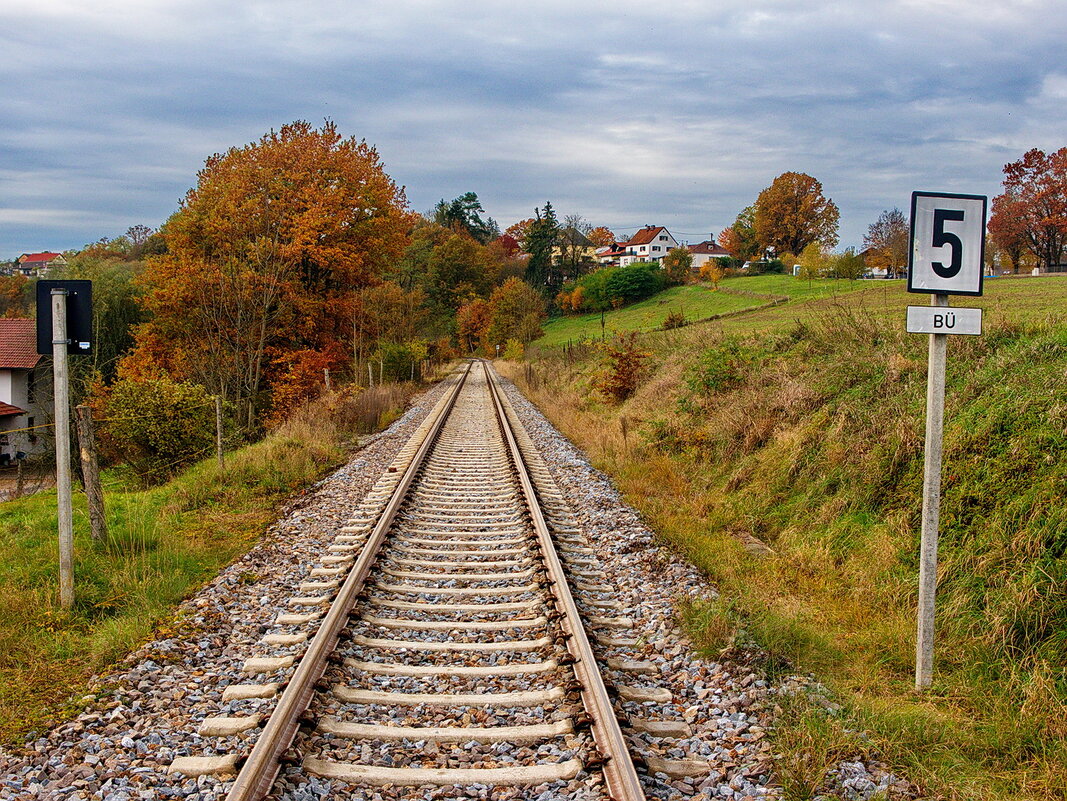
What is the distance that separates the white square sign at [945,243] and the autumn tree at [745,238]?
88400 mm

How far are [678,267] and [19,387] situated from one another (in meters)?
64.0

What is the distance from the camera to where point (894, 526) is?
268 inches

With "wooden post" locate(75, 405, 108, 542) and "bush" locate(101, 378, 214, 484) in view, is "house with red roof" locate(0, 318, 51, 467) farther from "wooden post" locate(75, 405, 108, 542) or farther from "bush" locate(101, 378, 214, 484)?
"wooden post" locate(75, 405, 108, 542)

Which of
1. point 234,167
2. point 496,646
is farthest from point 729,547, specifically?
point 234,167

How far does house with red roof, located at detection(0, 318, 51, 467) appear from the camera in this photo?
118 ft

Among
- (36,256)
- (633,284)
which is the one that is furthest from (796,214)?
(36,256)

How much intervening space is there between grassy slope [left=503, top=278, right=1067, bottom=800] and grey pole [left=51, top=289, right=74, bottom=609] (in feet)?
15.9

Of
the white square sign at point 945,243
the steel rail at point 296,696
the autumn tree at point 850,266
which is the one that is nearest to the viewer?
the steel rail at point 296,696

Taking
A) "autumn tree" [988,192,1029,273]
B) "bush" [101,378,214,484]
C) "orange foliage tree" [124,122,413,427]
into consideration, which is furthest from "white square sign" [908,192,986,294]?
"autumn tree" [988,192,1029,273]

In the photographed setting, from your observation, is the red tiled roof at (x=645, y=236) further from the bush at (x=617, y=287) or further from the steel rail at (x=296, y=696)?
the steel rail at (x=296, y=696)

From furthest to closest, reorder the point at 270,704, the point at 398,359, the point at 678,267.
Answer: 1. the point at 678,267
2. the point at 398,359
3. the point at 270,704

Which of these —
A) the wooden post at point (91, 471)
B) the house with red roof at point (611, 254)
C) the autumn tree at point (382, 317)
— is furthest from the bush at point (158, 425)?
the house with red roof at point (611, 254)

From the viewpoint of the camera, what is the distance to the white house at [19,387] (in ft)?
120

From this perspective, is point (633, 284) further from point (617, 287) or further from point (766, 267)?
point (766, 267)
